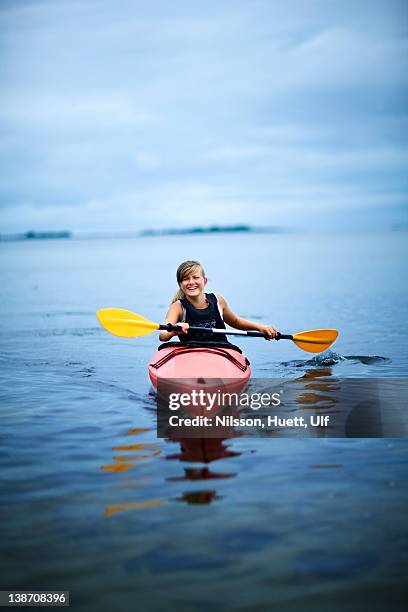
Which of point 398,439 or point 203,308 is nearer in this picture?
point 398,439

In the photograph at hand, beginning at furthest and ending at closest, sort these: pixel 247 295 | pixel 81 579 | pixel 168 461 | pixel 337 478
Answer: pixel 247 295 < pixel 168 461 < pixel 337 478 < pixel 81 579

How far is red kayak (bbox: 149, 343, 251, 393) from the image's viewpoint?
267 inches

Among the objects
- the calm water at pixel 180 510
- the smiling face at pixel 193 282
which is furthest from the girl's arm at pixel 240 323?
the calm water at pixel 180 510

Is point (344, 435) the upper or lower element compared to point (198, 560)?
upper

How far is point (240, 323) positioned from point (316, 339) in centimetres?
120

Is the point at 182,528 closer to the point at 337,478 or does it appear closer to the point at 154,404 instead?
the point at 337,478

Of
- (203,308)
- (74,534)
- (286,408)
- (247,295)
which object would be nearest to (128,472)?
(74,534)

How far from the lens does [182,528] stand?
164 inches

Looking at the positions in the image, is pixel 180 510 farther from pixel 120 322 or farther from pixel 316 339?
pixel 316 339

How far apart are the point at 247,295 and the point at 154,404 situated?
14.4m

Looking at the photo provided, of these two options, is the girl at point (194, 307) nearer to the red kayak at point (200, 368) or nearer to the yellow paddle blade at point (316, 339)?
the red kayak at point (200, 368)

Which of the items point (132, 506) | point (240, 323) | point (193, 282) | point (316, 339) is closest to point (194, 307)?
point (193, 282)

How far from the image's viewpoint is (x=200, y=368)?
271 inches

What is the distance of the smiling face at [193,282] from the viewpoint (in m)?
7.69
